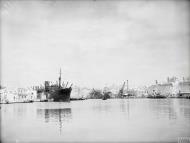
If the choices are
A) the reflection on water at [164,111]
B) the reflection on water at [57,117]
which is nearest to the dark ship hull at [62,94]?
the reflection on water at [164,111]

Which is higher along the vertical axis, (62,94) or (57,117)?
(62,94)

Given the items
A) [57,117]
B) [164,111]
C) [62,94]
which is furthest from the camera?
[62,94]

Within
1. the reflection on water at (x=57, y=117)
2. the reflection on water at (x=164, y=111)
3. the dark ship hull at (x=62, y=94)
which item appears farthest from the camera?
the dark ship hull at (x=62, y=94)

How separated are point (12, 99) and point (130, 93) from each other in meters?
51.7

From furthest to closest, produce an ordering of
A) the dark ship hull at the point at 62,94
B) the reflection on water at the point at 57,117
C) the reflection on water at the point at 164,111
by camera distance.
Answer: the dark ship hull at the point at 62,94 < the reflection on water at the point at 164,111 < the reflection on water at the point at 57,117

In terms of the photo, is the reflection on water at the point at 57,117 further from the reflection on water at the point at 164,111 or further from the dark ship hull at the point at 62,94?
the dark ship hull at the point at 62,94

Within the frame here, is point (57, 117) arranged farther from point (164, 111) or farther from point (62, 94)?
point (62, 94)

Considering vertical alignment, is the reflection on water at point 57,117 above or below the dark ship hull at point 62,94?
below

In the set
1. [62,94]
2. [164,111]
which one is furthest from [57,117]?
[62,94]

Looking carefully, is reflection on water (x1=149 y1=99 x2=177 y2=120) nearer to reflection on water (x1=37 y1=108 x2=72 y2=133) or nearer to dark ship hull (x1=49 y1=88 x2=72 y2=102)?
reflection on water (x1=37 y1=108 x2=72 y2=133)

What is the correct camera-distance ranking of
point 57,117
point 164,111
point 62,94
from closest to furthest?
point 57,117, point 164,111, point 62,94

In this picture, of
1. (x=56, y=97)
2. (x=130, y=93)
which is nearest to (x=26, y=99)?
(x=56, y=97)

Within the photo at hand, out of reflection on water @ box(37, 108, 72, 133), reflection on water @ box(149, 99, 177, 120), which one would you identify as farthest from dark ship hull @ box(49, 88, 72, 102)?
reflection on water @ box(37, 108, 72, 133)

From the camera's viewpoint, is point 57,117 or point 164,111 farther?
point 164,111
